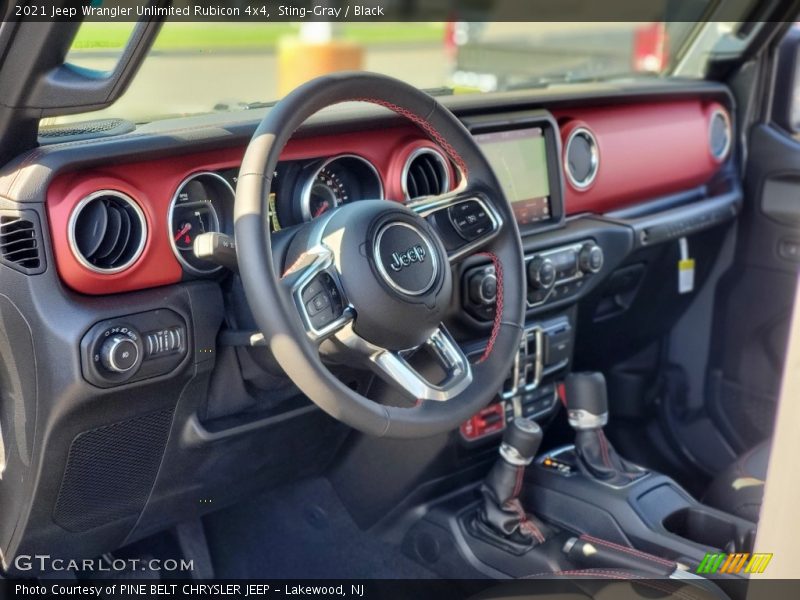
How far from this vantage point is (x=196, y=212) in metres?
1.69

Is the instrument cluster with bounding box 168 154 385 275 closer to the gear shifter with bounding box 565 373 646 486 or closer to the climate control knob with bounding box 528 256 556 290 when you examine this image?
the climate control knob with bounding box 528 256 556 290

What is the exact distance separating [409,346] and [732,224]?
1.78 meters

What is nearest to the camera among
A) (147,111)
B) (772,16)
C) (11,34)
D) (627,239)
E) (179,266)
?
(11,34)

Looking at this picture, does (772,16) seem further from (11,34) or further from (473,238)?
(11,34)

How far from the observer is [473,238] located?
1.77 meters

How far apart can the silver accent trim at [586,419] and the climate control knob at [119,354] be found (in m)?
1.08

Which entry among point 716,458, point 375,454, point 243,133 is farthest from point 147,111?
point 716,458

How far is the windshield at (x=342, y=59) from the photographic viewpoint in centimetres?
172

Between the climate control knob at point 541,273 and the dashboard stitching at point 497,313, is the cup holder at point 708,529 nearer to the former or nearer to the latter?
the climate control knob at point 541,273

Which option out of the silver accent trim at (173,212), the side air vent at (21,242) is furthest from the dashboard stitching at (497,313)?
the side air vent at (21,242)

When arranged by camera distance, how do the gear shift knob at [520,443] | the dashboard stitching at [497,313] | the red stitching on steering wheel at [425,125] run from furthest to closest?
the gear shift knob at [520,443] < the dashboard stitching at [497,313] < the red stitching on steering wheel at [425,125]

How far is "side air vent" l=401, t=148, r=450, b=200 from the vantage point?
6.42ft

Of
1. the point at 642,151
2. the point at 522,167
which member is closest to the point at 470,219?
the point at 522,167

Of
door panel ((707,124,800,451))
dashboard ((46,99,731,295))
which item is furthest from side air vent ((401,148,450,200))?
door panel ((707,124,800,451))
